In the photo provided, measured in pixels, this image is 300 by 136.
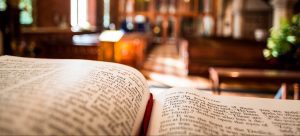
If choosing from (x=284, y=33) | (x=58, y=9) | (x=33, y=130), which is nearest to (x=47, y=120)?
(x=33, y=130)

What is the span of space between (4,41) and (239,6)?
12.8m

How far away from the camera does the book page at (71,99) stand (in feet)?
1.92

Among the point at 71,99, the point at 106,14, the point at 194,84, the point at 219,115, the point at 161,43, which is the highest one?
the point at 106,14

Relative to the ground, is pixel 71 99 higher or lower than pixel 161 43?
higher

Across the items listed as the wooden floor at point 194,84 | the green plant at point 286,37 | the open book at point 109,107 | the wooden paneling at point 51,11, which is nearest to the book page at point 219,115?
the open book at point 109,107

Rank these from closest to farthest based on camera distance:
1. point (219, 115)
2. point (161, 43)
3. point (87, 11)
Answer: point (219, 115), point (87, 11), point (161, 43)

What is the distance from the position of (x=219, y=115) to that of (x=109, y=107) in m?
0.36

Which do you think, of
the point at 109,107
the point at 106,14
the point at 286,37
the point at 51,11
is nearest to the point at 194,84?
the point at 286,37

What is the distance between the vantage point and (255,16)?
50.3 feet

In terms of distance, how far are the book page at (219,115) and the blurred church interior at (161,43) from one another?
1589mm

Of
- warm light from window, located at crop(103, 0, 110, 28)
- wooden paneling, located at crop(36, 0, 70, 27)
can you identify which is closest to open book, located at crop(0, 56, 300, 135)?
wooden paneling, located at crop(36, 0, 70, 27)

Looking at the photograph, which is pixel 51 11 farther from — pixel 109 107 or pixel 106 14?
pixel 109 107

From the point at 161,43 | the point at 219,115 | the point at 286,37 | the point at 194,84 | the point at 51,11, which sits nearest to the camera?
the point at 219,115

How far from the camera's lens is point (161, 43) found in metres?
19.5
